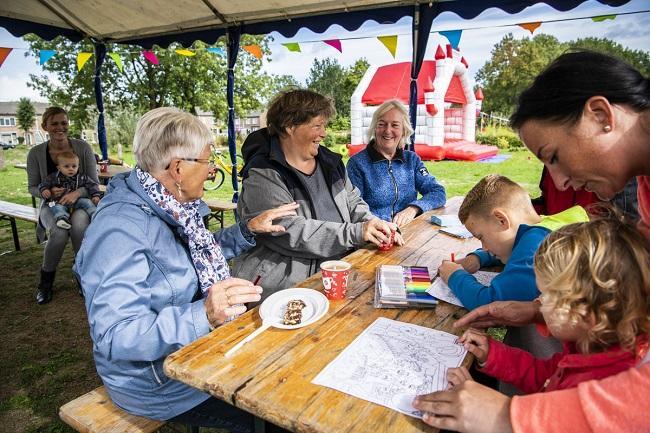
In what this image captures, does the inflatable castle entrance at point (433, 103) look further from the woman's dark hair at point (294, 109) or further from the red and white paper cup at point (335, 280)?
the red and white paper cup at point (335, 280)

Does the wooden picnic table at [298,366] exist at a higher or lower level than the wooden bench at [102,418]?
higher

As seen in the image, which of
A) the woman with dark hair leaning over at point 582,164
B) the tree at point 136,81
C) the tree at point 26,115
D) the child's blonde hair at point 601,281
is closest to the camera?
the woman with dark hair leaning over at point 582,164

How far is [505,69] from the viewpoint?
33406 millimetres

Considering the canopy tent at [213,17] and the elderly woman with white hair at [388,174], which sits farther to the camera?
the canopy tent at [213,17]

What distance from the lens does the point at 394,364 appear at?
3.99 ft

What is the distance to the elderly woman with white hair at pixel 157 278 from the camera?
1353 millimetres

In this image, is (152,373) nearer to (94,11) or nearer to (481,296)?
(481,296)

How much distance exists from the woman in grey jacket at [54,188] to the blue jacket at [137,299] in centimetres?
321

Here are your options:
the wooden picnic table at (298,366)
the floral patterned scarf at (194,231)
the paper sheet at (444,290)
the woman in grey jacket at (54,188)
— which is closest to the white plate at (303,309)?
the wooden picnic table at (298,366)

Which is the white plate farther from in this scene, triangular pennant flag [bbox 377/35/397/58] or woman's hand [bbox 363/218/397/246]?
triangular pennant flag [bbox 377/35/397/58]

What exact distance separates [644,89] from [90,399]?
2260 mm

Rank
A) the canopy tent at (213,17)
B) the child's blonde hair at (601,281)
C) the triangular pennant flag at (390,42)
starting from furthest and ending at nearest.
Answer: the triangular pennant flag at (390,42) → the canopy tent at (213,17) → the child's blonde hair at (601,281)

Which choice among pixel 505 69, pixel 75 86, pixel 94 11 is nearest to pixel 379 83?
pixel 94 11

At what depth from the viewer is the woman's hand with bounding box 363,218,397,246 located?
89.9 inches
